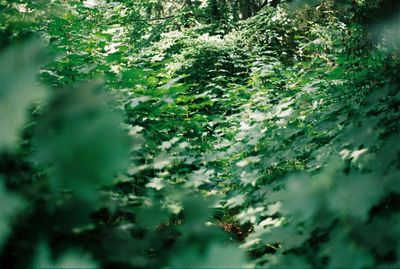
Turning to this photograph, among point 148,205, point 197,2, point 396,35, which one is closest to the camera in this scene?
point 148,205

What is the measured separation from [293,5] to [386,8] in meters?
1.24

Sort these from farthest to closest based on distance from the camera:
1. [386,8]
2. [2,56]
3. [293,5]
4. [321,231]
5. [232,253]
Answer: [386,8] < [293,5] < [321,231] < [232,253] < [2,56]

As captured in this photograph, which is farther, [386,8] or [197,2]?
[197,2]

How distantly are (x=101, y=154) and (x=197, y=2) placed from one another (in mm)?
10456

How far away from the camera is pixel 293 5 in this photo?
2.38 meters

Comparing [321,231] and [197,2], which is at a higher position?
[197,2]

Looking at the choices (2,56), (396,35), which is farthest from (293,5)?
(2,56)

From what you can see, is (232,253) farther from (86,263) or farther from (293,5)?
(293,5)

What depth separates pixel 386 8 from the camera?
122 inches

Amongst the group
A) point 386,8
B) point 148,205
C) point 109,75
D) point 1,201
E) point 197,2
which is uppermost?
point 197,2

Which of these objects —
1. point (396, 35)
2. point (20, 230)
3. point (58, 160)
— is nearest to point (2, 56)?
point (58, 160)

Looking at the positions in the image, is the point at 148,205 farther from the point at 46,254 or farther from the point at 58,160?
the point at 58,160

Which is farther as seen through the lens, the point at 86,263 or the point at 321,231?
the point at 321,231

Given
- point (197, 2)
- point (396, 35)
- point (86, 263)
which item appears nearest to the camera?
point (86, 263)
